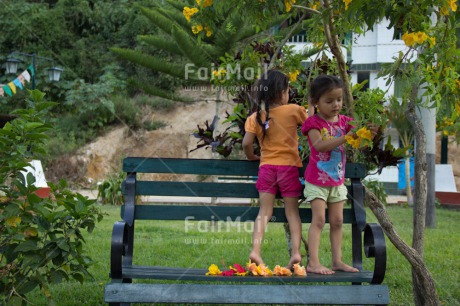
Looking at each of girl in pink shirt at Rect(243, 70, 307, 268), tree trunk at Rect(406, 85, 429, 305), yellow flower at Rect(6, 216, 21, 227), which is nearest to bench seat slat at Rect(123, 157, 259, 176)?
girl in pink shirt at Rect(243, 70, 307, 268)

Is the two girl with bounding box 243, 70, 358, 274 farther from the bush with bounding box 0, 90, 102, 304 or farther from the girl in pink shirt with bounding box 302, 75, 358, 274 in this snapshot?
the bush with bounding box 0, 90, 102, 304

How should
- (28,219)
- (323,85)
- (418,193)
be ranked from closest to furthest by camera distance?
(28,219) → (323,85) → (418,193)

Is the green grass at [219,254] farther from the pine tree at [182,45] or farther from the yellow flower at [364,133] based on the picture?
the pine tree at [182,45]

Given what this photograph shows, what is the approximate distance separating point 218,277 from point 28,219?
992 mm

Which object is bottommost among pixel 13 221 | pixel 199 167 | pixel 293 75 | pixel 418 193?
pixel 13 221

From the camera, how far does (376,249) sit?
306 centimetres

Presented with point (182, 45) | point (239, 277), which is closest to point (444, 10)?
point (239, 277)

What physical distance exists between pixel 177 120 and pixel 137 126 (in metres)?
1.35

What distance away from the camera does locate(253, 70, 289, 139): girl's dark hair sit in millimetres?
3664

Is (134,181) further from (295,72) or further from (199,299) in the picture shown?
(295,72)

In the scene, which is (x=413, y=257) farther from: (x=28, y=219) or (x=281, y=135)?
(x=28, y=219)

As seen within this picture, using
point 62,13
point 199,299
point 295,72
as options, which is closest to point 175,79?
point 62,13

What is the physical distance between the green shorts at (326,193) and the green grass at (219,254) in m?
1.14

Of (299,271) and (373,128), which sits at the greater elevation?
(373,128)
